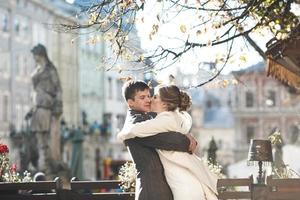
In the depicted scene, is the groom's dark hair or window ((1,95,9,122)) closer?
the groom's dark hair

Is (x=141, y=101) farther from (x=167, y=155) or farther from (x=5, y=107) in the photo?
(x=5, y=107)

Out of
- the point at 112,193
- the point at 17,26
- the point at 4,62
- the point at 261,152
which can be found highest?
the point at 17,26

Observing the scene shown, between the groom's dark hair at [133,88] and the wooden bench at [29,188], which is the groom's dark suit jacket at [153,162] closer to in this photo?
the groom's dark hair at [133,88]

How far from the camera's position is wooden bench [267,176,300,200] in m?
10.0

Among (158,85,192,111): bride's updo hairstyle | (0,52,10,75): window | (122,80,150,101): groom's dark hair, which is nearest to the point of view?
(158,85,192,111): bride's updo hairstyle

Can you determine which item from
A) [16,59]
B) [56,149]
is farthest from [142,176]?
[16,59]

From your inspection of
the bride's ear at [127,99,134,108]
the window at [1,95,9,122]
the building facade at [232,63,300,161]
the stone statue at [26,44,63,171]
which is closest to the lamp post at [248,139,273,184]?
the bride's ear at [127,99,134,108]

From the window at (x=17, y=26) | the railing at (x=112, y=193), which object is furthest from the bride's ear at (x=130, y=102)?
the window at (x=17, y=26)

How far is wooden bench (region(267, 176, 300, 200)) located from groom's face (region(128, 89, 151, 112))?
11.0ft

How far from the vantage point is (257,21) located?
10.4 meters

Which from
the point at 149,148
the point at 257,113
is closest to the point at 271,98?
the point at 257,113

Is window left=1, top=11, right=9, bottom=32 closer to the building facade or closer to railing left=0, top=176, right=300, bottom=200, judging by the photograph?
the building facade

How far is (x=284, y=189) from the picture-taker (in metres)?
10.1

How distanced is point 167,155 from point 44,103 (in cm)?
1879
